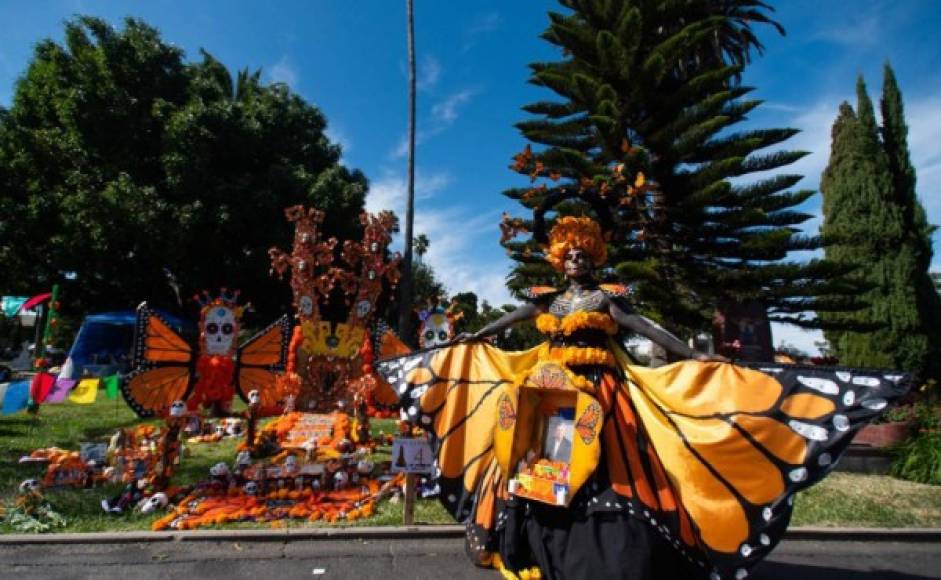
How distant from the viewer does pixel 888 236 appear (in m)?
10.1

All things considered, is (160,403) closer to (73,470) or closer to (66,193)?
(73,470)

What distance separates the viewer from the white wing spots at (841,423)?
2.37 m

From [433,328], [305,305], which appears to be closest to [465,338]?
[433,328]

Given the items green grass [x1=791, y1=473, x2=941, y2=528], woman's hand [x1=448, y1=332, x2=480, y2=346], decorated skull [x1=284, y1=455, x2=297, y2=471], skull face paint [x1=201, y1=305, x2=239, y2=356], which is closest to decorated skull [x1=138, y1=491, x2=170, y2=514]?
decorated skull [x1=284, y1=455, x2=297, y2=471]

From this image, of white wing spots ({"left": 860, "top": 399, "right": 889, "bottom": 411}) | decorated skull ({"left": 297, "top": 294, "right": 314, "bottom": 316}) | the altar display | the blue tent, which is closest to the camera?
white wing spots ({"left": 860, "top": 399, "right": 889, "bottom": 411})

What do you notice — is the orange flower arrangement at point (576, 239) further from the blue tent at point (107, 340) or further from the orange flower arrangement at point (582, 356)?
the blue tent at point (107, 340)

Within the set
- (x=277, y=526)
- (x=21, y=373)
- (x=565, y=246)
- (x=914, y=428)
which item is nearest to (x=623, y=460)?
(x=565, y=246)

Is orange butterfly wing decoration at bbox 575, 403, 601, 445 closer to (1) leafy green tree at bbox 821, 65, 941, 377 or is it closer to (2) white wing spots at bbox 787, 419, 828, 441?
(2) white wing spots at bbox 787, 419, 828, 441

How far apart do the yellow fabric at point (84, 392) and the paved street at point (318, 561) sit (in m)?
2.05

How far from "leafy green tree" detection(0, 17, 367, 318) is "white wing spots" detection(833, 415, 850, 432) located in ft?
40.2

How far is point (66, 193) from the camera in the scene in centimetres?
1211

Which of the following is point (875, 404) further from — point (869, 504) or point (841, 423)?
point (869, 504)

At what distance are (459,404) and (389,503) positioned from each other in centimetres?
167

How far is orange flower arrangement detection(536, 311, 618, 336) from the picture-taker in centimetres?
305
